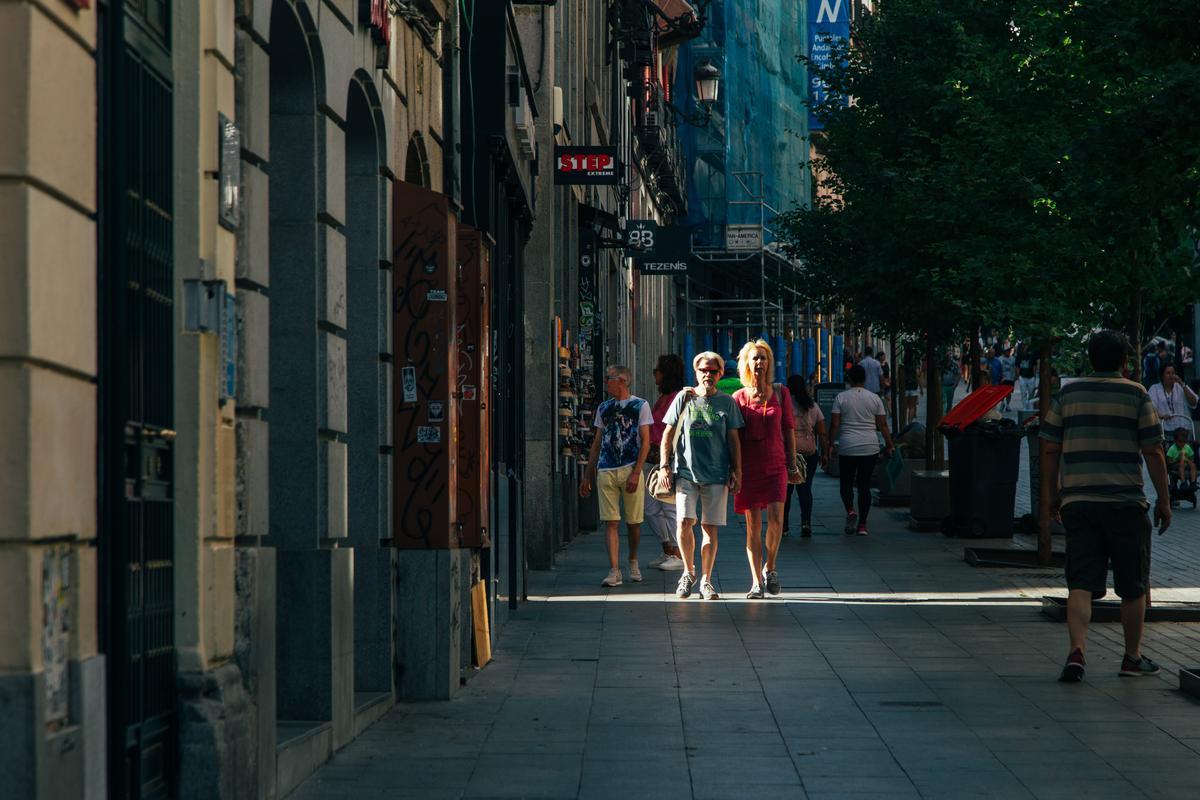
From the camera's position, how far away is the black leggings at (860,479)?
870 inches

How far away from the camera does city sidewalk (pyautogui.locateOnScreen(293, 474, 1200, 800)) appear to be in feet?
25.2

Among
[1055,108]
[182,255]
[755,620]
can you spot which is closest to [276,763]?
[182,255]

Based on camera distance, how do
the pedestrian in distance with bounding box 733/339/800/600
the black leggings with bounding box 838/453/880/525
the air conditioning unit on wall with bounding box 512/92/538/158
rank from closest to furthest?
the pedestrian in distance with bounding box 733/339/800/600 → the air conditioning unit on wall with bounding box 512/92/538/158 → the black leggings with bounding box 838/453/880/525

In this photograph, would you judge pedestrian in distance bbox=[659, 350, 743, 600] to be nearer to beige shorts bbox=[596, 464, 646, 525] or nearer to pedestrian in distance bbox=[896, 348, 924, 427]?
beige shorts bbox=[596, 464, 646, 525]

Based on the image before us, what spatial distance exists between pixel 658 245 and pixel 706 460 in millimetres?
15524

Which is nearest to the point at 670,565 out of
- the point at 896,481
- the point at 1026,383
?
the point at 896,481

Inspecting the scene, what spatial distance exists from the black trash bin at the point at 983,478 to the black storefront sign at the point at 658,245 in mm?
9719

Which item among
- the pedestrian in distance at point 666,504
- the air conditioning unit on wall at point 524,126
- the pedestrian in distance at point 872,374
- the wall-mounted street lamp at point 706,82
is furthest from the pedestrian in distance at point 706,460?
the wall-mounted street lamp at point 706,82

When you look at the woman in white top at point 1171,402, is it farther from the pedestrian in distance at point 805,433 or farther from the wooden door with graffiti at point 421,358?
the wooden door with graffiti at point 421,358

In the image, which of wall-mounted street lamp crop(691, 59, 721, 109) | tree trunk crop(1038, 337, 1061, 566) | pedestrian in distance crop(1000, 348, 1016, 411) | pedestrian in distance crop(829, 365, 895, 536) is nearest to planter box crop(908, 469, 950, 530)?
pedestrian in distance crop(829, 365, 895, 536)

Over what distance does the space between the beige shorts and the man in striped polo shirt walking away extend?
253 inches

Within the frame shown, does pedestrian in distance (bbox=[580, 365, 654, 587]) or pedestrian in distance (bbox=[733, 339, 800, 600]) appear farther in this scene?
pedestrian in distance (bbox=[580, 365, 654, 587])

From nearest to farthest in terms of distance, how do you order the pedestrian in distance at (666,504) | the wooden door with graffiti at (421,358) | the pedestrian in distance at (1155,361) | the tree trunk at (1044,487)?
the wooden door with graffiti at (421,358) → the tree trunk at (1044,487) → the pedestrian in distance at (666,504) → the pedestrian in distance at (1155,361)

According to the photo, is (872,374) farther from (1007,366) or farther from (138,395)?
(138,395)
